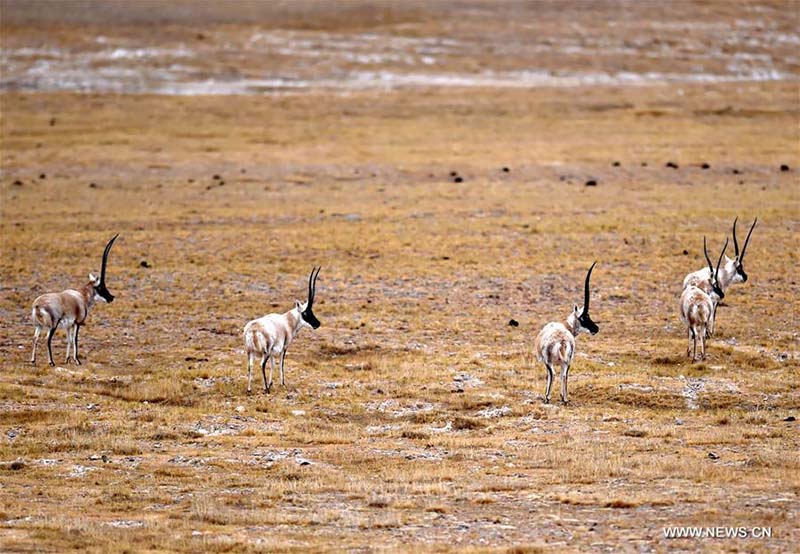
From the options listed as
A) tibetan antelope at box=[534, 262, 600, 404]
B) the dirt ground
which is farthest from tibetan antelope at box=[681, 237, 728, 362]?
tibetan antelope at box=[534, 262, 600, 404]

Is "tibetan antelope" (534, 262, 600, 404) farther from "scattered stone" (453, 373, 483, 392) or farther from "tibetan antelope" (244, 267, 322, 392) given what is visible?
"tibetan antelope" (244, 267, 322, 392)

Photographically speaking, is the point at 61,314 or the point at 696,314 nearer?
the point at 696,314

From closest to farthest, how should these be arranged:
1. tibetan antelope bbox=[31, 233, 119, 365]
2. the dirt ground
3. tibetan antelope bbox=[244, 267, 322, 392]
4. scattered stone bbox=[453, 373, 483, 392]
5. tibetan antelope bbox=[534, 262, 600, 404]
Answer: the dirt ground → tibetan antelope bbox=[534, 262, 600, 404] → tibetan antelope bbox=[244, 267, 322, 392] → scattered stone bbox=[453, 373, 483, 392] → tibetan antelope bbox=[31, 233, 119, 365]

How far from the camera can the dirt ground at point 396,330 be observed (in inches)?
596

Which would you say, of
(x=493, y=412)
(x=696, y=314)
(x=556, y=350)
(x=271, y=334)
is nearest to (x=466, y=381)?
(x=493, y=412)

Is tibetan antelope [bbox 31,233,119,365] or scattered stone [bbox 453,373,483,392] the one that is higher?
tibetan antelope [bbox 31,233,119,365]

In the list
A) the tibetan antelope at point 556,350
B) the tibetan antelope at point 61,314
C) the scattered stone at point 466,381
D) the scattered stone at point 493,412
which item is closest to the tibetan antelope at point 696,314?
the tibetan antelope at point 556,350

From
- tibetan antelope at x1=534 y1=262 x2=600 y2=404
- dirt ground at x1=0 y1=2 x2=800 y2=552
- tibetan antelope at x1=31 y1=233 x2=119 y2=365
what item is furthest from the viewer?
tibetan antelope at x1=31 y1=233 x2=119 y2=365

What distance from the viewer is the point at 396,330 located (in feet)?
86.5

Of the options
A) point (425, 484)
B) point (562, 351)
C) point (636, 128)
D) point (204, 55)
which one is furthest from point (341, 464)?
point (204, 55)

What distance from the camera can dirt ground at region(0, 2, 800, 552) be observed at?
596 inches

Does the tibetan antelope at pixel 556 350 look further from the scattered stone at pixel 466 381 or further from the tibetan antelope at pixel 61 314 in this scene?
the tibetan antelope at pixel 61 314

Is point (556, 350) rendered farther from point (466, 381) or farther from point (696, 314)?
point (696, 314)

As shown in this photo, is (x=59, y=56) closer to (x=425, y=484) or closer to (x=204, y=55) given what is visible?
(x=204, y=55)
